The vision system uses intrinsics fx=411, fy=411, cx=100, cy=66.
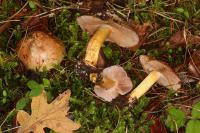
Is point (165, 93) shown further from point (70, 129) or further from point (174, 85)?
point (70, 129)

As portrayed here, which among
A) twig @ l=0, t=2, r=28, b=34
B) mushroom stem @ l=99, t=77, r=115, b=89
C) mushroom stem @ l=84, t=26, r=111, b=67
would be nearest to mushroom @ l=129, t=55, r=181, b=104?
mushroom stem @ l=99, t=77, r=115, b=89

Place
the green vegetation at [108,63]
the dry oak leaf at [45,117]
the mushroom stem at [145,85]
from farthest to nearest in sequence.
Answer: the mushroom stem at [145,85] → the green vegetation at [108,63] → the dry oak leaf at [45,117]

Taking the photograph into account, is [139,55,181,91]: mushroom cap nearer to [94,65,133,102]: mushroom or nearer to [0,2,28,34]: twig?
[94,65,133,102]: mushroom

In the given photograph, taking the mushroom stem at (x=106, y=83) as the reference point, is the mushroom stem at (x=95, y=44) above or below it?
above

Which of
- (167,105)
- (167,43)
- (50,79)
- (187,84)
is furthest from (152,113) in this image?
(50,79)

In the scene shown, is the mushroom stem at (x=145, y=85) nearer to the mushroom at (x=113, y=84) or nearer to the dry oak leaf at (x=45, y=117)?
the mushroom at (x=113, y=84)

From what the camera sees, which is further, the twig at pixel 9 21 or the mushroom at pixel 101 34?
the twig at pixel 9 21

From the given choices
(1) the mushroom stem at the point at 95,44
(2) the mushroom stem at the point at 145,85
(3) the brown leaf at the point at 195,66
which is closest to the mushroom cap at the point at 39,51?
(1) the mushroom stem at the point at 95,44
